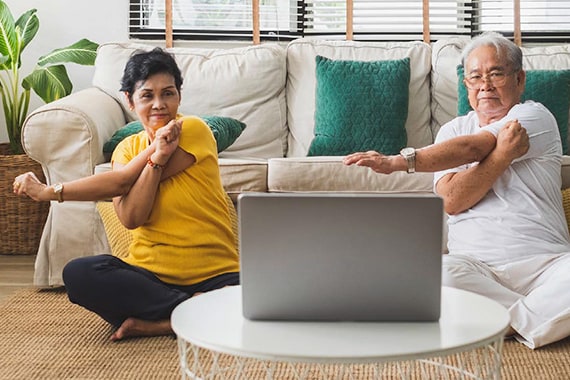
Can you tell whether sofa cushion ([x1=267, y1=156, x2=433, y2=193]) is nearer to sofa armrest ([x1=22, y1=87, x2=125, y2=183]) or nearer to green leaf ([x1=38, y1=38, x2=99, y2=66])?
sofa armrest ([x1=22, y1=87, x2=125, y2=183])

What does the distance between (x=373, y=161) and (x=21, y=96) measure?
2.38m

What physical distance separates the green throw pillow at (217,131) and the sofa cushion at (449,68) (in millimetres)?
881

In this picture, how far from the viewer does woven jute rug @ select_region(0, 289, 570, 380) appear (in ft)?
8.46

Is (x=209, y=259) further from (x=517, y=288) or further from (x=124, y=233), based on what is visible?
(x=517, y=288)

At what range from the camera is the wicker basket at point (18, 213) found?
13.7 feet

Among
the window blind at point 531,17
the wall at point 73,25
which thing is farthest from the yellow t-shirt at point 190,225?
the window blind at point 531,17

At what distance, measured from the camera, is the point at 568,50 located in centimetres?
422

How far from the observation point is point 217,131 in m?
3.72

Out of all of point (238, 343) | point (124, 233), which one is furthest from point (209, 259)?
point (238, 343)

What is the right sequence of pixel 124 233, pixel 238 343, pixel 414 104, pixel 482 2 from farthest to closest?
pixel 482 2 < pixel 414 104 < pixel 124 233 < pixel 238 343

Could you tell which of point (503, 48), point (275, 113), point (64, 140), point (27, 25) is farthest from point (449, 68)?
point (27, 25)

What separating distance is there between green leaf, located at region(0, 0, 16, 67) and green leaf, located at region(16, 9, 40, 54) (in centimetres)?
5

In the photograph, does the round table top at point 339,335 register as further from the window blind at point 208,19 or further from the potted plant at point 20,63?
the window blind at point 208,19

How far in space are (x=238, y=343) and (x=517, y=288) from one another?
142 cm
